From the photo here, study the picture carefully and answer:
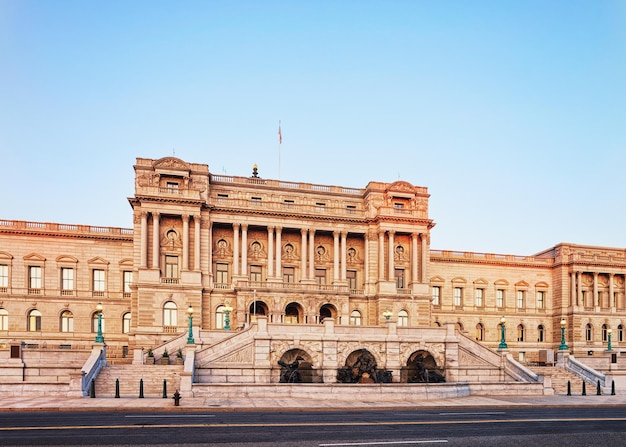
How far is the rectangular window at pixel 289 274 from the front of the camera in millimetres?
58750

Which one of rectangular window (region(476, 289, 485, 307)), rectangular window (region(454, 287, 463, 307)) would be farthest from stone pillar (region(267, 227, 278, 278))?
rectangular window (region(476, 289, 485, 307))

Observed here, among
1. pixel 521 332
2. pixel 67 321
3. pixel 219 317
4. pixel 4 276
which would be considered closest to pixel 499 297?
pixel 521 332

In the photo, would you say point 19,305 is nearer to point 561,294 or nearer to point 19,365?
point 19,365

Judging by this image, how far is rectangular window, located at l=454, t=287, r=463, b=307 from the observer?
66.3 meters

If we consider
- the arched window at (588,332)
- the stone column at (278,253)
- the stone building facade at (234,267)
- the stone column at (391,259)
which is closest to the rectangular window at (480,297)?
the stone building facade at (234,267)

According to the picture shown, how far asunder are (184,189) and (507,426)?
41.4 metres

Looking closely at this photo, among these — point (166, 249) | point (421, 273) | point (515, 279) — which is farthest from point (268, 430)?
point (515, 279)

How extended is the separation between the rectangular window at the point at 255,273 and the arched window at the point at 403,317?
15877 mm

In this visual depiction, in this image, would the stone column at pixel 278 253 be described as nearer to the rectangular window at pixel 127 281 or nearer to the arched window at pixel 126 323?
the rectangular window at pixel 127 281

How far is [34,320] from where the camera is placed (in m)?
53.4

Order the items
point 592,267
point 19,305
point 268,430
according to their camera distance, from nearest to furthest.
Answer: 1. point 268,430
2. point 19,305
3. point 592,267

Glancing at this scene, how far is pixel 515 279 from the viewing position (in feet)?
226

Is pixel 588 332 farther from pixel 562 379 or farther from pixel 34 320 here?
pixel 34 320

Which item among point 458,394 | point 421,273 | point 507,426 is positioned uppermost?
point 421,273
